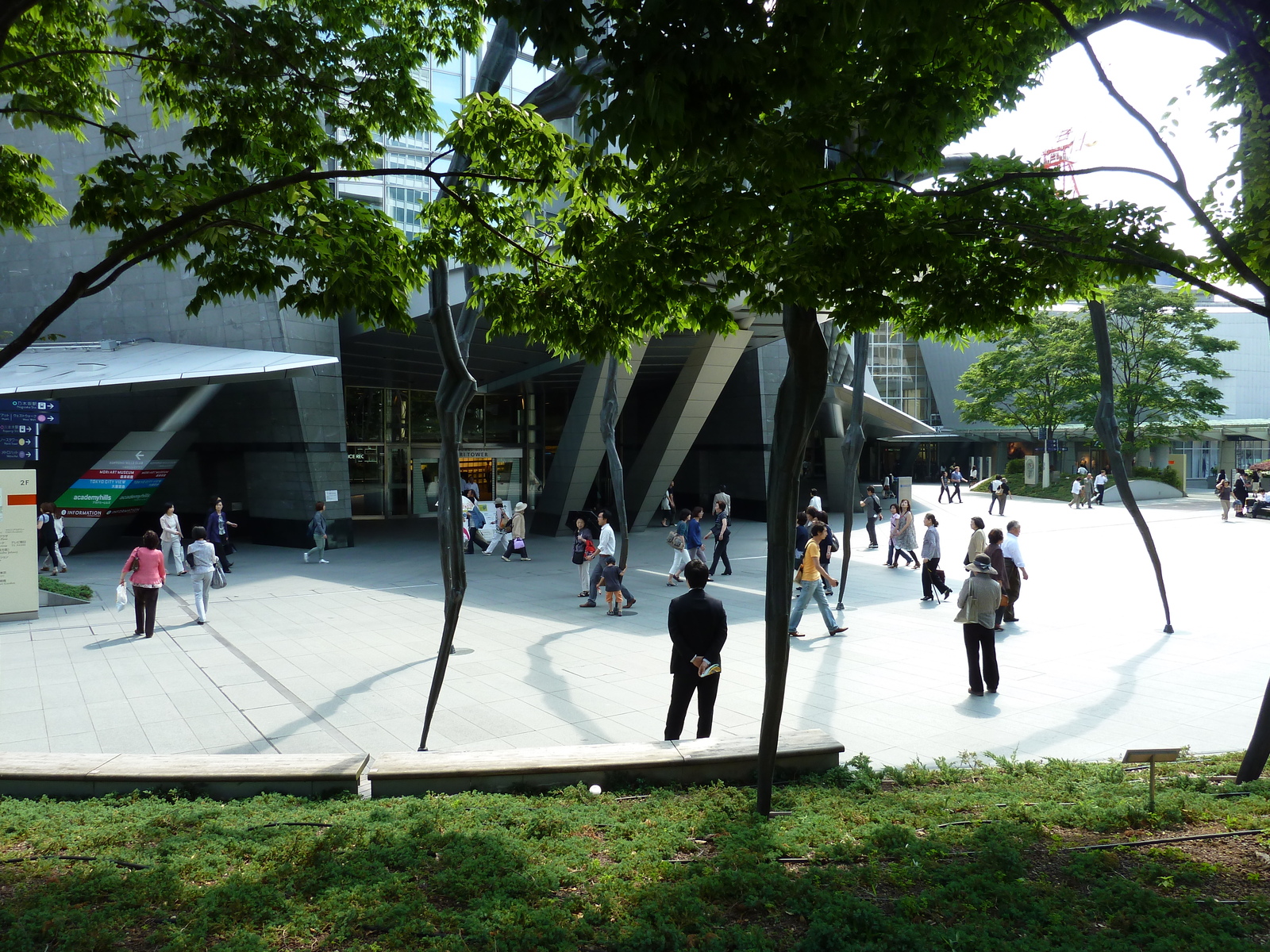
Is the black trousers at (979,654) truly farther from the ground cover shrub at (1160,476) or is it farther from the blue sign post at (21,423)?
the ground cover shrub at (1160,476)

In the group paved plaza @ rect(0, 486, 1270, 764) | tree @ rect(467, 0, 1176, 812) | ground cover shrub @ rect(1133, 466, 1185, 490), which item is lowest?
paved plaza @ rect(0, 486, 1270, 764)

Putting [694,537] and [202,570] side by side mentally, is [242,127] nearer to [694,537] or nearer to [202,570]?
[202,570]

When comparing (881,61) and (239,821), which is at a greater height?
(881,61)

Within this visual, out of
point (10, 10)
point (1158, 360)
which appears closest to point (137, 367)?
point (10, 10)

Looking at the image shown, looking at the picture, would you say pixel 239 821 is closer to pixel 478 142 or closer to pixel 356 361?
pixel 478 142

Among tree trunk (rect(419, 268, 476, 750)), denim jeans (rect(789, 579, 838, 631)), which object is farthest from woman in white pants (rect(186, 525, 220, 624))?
denim jeans (rect(789, 579, 838, 631))

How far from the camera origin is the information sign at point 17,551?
1352 cm

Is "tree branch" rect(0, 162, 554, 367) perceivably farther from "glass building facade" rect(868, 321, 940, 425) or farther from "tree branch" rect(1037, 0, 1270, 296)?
"glass building facade" rect(868, 321, 940, 425)

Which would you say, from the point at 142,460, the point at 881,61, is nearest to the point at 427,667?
the point at 881,61

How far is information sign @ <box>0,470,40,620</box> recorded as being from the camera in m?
13.5

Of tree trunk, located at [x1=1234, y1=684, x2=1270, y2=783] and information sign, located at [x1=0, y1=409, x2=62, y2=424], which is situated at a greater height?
information sign, located at [x1=0, y1=409, x2=62, y2=424]

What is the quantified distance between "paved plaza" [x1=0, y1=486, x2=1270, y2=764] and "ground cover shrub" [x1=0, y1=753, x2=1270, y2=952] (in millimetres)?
2306

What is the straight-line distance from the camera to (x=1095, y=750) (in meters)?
7.40

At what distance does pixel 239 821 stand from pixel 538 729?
3446mm
